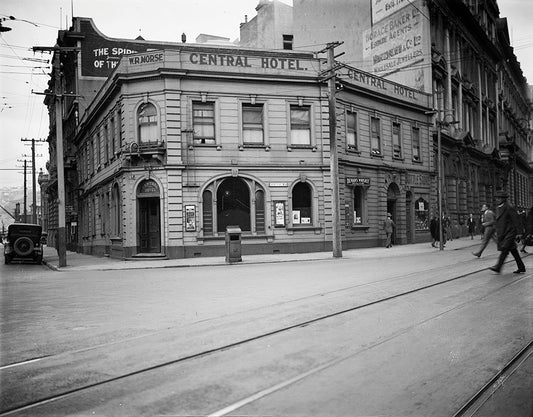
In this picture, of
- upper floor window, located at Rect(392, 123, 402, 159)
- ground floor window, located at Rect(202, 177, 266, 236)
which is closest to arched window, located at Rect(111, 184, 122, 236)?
ground floor window, located at Rect(202, 177, 266, 236)

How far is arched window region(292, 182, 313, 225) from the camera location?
26.7 m

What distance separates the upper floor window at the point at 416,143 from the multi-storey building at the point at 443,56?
6.14 ft

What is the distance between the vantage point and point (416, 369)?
4.98 metres

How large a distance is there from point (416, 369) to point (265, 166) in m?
21.4

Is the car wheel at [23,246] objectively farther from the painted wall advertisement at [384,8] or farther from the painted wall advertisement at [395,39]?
the painted wall advertisement at [384,8]

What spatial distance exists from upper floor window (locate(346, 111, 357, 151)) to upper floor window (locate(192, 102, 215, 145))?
779 centimetres

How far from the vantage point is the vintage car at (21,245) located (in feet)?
93.9

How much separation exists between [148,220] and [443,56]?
85.4 ft

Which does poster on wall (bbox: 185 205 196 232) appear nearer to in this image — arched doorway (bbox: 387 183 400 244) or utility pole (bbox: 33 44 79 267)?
utility pole (bbox: 33 44 79 267)

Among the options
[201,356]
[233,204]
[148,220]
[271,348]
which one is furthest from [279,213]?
[201,356]

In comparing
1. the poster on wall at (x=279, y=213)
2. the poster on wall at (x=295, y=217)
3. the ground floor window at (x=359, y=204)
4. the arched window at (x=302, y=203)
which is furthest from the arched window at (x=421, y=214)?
the poster on wall at (x=279, y=213)

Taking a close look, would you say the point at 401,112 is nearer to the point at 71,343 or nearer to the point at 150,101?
the point at 150,101

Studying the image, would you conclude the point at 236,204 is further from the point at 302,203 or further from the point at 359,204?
the point at 359,204

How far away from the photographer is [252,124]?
26328mm
